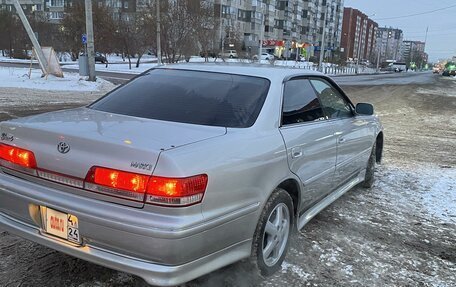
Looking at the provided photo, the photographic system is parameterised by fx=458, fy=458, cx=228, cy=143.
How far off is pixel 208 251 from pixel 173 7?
123 ft

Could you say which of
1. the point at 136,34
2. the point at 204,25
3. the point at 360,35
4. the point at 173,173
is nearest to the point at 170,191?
the point at 173,173

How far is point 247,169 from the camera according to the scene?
2.93 m

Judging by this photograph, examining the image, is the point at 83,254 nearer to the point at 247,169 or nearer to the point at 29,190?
the point at 29,190

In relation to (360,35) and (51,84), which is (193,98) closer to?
(51,84)

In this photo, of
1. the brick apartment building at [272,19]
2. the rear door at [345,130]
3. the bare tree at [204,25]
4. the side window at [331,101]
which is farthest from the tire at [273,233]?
the brick apartment building at [272,19]

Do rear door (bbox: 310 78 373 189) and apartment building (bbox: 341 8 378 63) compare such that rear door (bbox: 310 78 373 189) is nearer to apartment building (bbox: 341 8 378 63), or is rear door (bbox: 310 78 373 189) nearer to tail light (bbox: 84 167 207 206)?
tail light (bbox: 84 167 207 206)

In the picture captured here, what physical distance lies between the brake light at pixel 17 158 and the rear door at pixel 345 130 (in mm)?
2605

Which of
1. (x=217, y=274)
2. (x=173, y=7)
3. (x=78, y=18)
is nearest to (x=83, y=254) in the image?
(x=217, y=274)

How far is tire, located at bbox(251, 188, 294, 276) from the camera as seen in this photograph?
3.18 m

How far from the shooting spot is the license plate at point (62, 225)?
8.94 feet

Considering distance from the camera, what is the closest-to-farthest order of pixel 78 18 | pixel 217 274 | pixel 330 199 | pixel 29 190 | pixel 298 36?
pixel 29 190 → pixel 217 274 → pixel 330 199 → pixel 78 18 → pixel 298 36

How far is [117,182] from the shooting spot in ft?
8.54

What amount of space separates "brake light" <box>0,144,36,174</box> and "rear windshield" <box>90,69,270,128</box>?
796 millimetres

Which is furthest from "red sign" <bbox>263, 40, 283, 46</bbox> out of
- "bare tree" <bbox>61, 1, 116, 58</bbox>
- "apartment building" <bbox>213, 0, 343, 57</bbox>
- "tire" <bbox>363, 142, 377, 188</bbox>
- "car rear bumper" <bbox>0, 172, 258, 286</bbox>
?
"car rear bumper" <bbox>0, 172, 258, 286</bbox>
